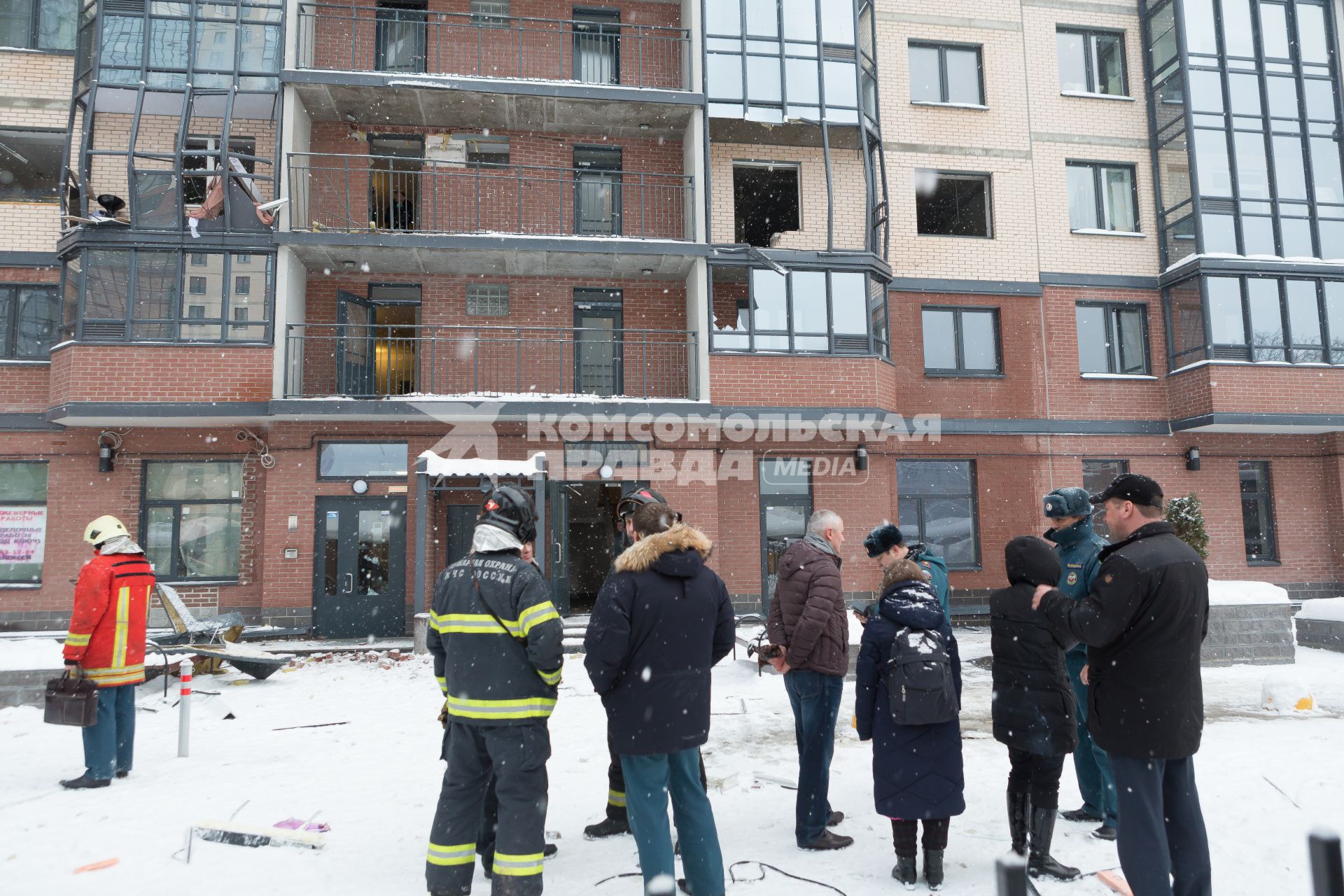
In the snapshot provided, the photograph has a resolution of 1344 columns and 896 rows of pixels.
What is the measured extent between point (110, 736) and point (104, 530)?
147 centimetres

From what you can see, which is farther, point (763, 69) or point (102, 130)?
point (763, 69)

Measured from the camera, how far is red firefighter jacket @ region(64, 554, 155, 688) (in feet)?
18.0

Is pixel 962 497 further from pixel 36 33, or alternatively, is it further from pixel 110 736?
pixel 36 33

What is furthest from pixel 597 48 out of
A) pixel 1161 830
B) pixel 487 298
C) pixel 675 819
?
pixel 1161 830

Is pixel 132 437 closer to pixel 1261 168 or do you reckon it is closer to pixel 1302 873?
pixel 1302 873

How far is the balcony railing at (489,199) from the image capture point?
1425cm

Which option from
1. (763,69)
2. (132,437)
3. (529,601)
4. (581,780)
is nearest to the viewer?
(529,601)

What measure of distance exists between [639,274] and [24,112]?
36.6 ft

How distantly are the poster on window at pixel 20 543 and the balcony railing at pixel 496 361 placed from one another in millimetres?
4939

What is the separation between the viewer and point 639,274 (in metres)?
14.9

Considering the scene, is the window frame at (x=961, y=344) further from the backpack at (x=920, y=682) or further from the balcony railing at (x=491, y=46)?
the backpack at (x=920, y=682)

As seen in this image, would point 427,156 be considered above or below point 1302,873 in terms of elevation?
above

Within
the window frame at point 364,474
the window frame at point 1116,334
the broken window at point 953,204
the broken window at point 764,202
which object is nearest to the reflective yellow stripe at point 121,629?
the window frame at point 364,474

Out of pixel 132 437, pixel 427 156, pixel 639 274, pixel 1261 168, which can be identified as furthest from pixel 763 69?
pixel 132 437
